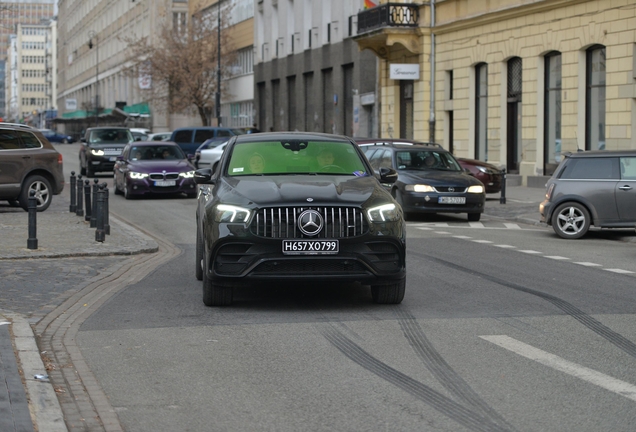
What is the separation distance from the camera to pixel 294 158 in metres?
10.9

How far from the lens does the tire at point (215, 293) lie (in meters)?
9.89

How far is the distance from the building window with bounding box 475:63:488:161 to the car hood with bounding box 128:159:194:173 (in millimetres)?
12225

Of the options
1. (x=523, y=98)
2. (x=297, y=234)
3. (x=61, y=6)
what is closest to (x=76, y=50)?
(x=61, y=6)

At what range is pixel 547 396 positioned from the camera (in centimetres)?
653

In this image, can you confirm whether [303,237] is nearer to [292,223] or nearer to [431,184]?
[292,223]

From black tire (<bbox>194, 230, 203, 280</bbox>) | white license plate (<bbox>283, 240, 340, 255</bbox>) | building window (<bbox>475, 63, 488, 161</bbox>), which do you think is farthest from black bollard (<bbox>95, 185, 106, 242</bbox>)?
building window (<bbox>475, 63, 488, 161</bbox>)

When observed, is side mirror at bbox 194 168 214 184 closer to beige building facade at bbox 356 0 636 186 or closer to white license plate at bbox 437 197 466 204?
white license plate at bbox 437 197 466 204

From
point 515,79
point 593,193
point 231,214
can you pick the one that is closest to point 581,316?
point 231,214

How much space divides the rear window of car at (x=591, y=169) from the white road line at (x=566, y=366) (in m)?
10.5

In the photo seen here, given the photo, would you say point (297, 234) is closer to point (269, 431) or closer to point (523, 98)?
point (269, 431)

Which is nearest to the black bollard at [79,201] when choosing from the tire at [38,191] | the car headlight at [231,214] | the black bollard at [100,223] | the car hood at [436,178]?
the tire at [38,191]

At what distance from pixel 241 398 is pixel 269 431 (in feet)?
2.54

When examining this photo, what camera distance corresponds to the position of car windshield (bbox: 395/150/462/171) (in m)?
22.8

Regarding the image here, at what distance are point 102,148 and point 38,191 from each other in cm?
1721
